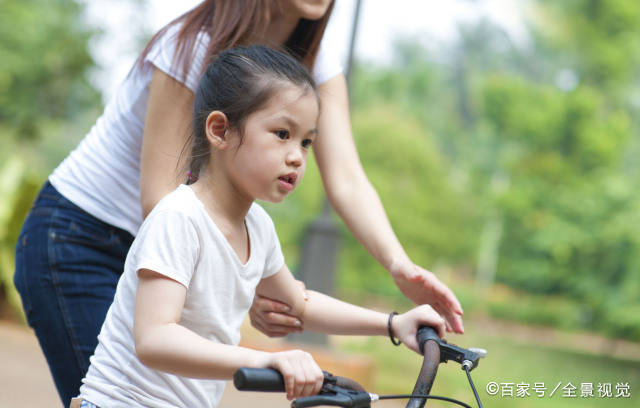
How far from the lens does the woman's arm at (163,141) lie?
1.72m

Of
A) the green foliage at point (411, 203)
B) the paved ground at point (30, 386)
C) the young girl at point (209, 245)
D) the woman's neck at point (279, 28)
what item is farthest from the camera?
the green foliage at point (411, 203)

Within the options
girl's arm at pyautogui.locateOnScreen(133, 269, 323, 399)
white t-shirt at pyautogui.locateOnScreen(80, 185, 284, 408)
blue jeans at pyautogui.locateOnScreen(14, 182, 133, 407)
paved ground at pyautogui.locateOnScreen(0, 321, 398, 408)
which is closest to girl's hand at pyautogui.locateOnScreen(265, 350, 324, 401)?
girl's arm at pyautogui.locateOnScreen(133, 269, 323, 399)

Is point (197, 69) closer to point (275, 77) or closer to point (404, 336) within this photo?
point (275, 77)

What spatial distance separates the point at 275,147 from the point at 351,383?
1.52 ft

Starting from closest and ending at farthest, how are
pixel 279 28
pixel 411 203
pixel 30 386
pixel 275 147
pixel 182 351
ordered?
pixel 182 351 → pixel 275 147 → pixel 279 28 → pixel 30 386 → pixel 411 203

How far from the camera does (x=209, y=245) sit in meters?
1.44

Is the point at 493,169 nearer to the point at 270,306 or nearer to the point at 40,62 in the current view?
the point at 40,62

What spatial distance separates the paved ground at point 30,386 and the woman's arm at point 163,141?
3.88 meters

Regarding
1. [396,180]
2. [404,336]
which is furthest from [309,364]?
[396,180]

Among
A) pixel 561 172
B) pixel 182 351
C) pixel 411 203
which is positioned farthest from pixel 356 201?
pixel 411 203

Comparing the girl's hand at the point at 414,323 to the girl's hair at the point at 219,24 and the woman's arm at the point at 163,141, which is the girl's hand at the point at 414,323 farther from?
the girl's hair at the point at 219,24

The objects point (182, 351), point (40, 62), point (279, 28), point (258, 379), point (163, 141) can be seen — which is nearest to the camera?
point (258, 379)

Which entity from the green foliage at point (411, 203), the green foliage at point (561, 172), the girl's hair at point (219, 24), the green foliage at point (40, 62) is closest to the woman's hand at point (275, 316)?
the girl's hair at point (219, 24)

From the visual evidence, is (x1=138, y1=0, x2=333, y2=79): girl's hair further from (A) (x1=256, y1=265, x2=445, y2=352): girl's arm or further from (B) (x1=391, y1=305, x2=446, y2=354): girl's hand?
(B) (x1=391, y1=305, x2=446, y2=354): girl's hand
